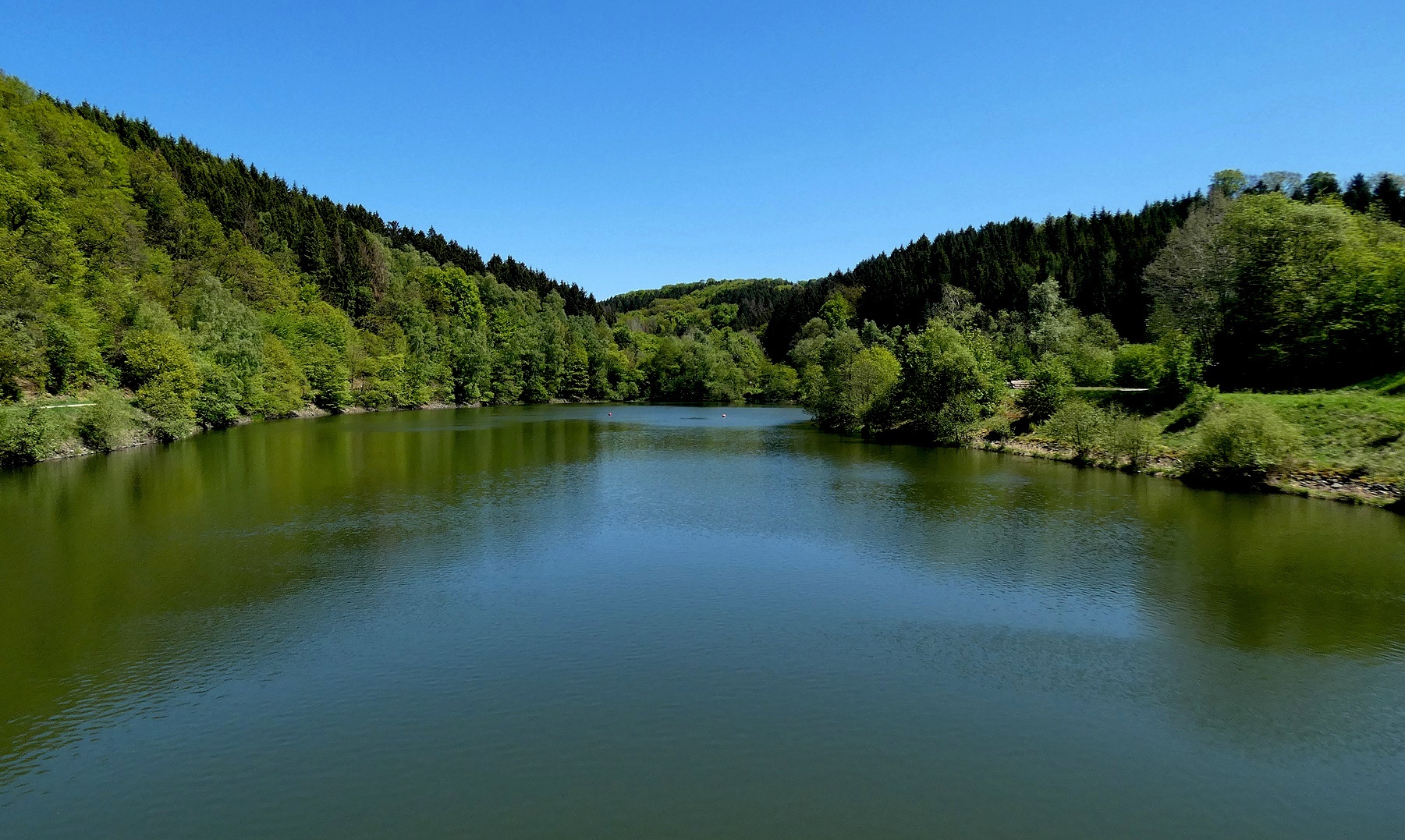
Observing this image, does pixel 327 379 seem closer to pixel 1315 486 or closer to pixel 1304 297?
pixel 1315 486

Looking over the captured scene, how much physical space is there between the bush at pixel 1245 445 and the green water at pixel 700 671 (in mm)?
2341

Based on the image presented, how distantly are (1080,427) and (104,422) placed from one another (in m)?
48.6

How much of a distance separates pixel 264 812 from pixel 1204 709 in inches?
470

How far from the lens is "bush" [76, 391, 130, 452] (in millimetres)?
35719

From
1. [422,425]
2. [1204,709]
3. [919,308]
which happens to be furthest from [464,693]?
[919,308]

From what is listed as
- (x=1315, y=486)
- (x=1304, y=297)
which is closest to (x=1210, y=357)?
(x=1304, y=297)

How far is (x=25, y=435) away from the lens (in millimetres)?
30922

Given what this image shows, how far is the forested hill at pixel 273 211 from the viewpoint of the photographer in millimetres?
77125

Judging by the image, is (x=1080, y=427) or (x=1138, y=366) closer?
(x=1080, y=427)

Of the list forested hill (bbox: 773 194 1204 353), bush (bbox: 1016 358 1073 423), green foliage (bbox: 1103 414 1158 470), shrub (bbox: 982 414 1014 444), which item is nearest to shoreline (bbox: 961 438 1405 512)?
green foliage (bbox: 1103 414 1158 470)

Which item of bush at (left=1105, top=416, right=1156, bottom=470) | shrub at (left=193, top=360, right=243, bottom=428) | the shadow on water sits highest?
shrub at (left=193, top=360, right=243, bottom=428)

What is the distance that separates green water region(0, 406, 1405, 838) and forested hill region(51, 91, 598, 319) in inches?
2694

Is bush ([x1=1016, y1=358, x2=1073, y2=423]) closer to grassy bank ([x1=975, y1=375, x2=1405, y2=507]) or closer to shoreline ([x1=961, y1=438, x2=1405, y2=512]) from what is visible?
grassy bank ([x1=975, y1=375, x2=1405, y2=507])

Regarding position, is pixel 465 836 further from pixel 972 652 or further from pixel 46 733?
pixel 972 652
